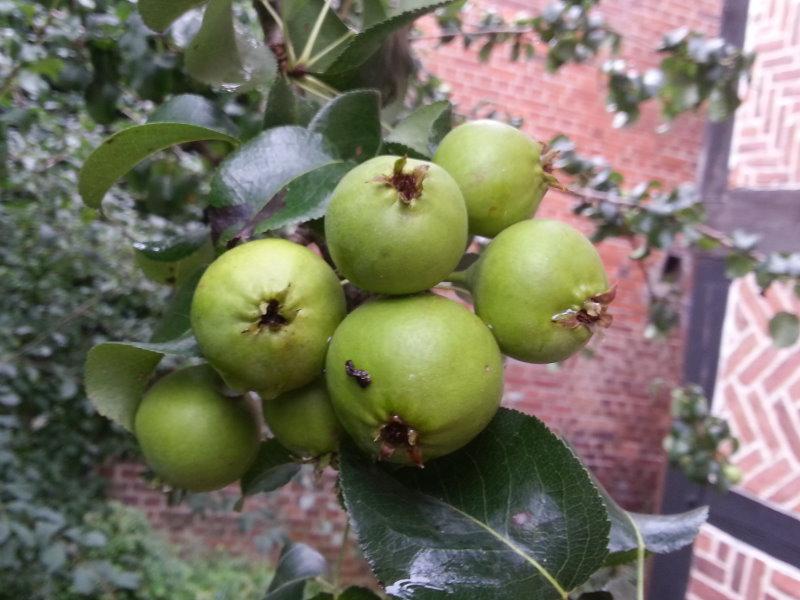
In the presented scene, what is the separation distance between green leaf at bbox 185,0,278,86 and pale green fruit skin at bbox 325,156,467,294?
0.85 feet

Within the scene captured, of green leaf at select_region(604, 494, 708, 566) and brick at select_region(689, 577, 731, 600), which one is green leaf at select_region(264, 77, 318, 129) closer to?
green leaf at select_region(604, 494, 708, 566)

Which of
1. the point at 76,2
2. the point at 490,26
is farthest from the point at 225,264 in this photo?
the point at 490,26

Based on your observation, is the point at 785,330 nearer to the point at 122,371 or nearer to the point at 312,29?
the point at 312,29

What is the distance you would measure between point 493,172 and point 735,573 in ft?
8.50

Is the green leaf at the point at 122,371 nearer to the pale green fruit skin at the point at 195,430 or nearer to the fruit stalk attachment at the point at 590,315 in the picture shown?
the pale green fruit skin at the point at 195,430

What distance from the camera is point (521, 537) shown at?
47cm

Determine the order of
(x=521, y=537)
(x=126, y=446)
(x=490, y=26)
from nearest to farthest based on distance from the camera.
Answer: (x=521, y=537)
(x=490, y=26)
(x=126, y=446)

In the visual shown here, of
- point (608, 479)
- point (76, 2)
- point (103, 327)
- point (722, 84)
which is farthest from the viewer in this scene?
point (608, 479)

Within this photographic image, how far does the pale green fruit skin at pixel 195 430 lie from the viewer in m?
0.54

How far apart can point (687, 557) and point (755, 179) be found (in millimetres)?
1561

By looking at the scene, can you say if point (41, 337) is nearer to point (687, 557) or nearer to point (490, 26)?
point (490, 26)

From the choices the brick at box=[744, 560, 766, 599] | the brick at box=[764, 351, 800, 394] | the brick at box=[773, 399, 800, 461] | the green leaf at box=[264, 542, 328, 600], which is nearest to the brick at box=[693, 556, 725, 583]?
the brick at box=[744, 560, 766, 599]

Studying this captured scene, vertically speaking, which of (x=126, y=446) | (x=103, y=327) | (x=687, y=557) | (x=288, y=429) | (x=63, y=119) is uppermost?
(x=288, y=429)

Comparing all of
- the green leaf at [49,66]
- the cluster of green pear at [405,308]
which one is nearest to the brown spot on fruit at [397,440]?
the cluster of green pear at [405,308]
